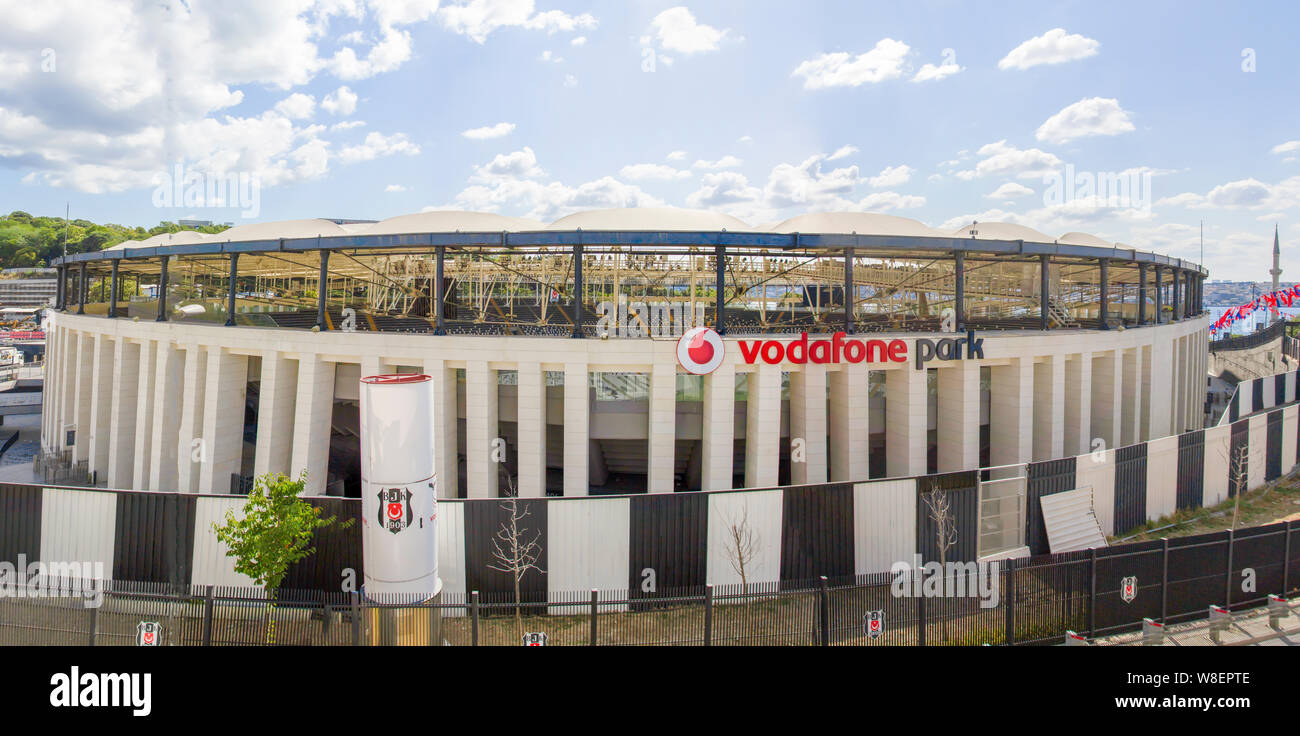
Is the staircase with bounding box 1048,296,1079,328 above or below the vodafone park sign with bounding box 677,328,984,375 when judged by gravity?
above

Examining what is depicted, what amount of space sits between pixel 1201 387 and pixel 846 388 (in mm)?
39220

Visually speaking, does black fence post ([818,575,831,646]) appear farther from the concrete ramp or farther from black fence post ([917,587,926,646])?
the concrete ramp

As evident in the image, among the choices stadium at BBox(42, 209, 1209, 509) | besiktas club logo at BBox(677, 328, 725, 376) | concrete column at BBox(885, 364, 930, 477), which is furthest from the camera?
concrete column at BBox(885, 364, 930, 477)

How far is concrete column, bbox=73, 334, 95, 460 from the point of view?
1361 inches

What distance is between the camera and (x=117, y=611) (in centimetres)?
1354

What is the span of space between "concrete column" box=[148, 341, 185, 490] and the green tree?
1666 cm

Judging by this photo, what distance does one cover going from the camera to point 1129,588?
45.3ft

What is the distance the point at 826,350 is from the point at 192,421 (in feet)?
87.8

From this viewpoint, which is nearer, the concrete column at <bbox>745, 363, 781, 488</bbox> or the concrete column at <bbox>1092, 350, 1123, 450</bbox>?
the concrete column at <bbox>745, 363, 781, 488</bbox>

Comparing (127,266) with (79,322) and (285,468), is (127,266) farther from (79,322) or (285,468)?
(285,468)

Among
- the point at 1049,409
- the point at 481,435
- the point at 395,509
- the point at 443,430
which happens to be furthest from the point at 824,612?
the point at 1049,409

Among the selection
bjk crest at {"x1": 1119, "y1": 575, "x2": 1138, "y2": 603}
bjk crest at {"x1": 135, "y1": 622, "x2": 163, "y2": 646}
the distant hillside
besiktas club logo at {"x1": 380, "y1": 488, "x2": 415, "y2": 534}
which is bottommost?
bjk crest at {"x1": 135, "y1": 622, "x2": 163, "y2": 646}

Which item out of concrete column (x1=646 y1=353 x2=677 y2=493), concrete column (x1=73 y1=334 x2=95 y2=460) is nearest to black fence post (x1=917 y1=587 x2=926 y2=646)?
concrete column (x1=646 y1=353 x2=677 y2=493)

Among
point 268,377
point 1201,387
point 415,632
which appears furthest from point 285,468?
point 1201,387
